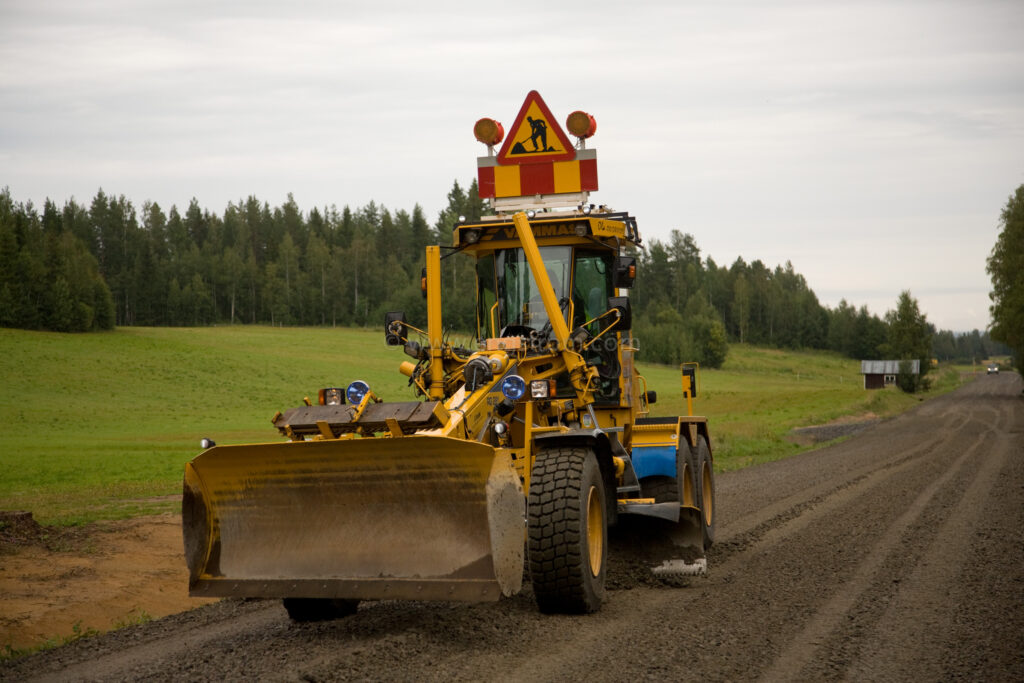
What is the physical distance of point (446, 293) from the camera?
31.4ft

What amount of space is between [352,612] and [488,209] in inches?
185

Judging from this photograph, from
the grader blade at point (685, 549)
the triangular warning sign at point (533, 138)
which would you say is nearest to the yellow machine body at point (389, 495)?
the grader blade at point (685, 549)

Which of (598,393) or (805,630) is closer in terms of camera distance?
(805,630)

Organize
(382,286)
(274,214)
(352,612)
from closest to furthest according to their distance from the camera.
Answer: (352,612) < (382,286) < (274,214)

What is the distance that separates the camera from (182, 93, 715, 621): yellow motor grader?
6.64 meters

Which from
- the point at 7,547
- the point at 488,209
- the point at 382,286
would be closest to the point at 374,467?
the point at 488,209

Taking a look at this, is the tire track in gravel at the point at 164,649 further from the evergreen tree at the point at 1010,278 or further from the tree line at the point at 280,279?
the tree line at the point at 280,279

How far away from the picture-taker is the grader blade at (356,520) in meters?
6.58

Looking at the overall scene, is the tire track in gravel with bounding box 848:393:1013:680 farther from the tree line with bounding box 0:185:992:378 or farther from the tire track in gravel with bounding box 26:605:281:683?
the tree line with bounding box 0:185:992:378

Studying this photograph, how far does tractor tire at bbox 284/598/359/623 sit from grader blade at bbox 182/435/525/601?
703 millimetres

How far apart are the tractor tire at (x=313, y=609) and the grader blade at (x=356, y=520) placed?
27.7 inches

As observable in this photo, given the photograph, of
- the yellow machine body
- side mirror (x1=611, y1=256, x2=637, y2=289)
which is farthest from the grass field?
side mirror (x1=611, y1=256, x2=637, y2=289)

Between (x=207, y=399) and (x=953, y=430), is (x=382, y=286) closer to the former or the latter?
(x=207, y=399)

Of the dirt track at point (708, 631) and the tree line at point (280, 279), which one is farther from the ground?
the tree line at point (280, 279)
